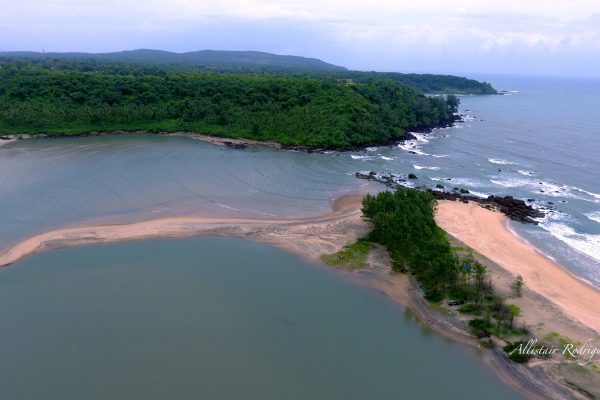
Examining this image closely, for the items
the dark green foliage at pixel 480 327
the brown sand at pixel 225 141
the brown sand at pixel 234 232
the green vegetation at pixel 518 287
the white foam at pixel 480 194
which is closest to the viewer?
the dark green foliage at pixel 480 327

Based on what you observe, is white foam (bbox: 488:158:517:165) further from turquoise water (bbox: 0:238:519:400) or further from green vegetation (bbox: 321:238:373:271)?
turquoise water (bbox: 0:238:519:400)

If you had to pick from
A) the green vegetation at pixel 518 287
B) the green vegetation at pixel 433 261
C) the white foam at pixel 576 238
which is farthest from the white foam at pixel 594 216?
the green vegetation at pixel 518 287

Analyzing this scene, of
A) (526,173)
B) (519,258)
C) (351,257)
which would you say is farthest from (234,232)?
(526,173)

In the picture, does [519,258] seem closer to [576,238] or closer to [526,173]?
[576,238]

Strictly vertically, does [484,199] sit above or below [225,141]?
below

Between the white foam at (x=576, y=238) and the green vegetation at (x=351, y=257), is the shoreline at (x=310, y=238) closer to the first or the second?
the green vegetation at (x=351, y=257)

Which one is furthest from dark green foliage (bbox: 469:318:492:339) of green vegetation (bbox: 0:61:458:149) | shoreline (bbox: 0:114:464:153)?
green vegetation (bbox: 0:61:458:149)
